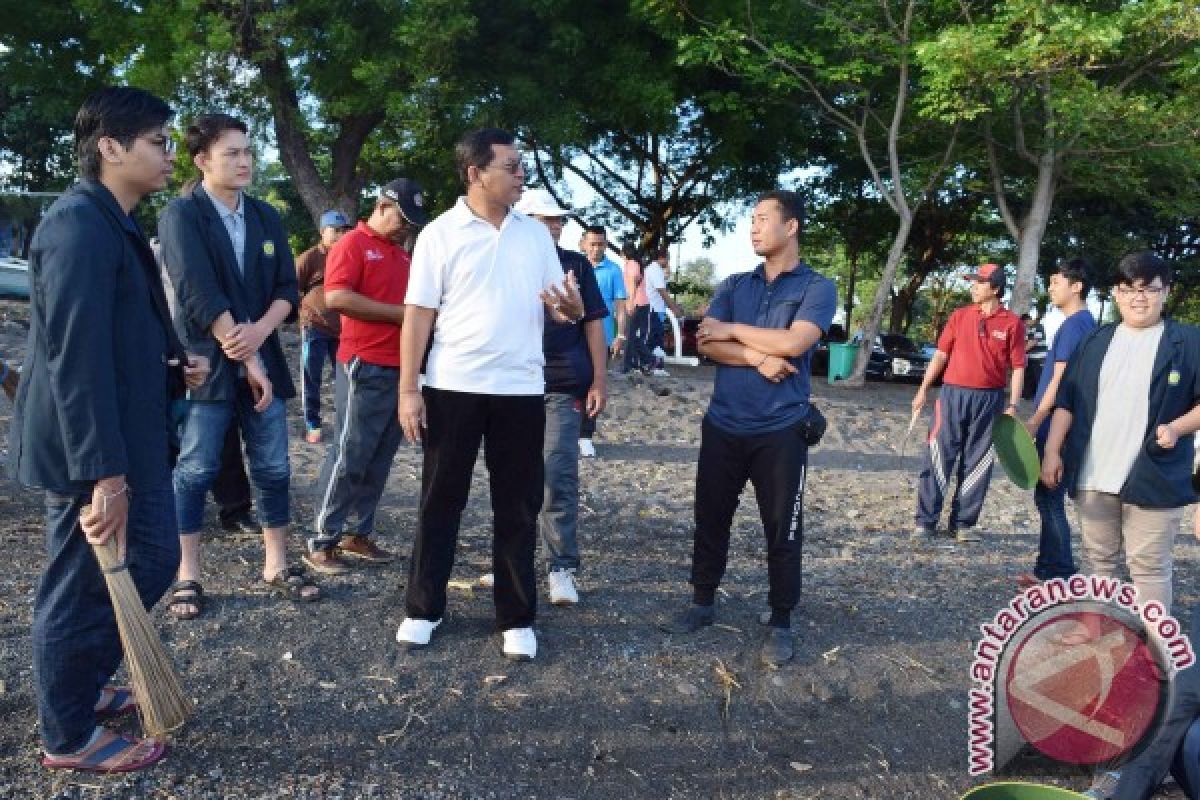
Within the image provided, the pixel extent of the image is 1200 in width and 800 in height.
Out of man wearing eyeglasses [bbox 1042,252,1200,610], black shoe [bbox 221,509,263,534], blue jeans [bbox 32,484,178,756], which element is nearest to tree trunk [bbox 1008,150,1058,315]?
man wearing eyeglasses [bbox 1042,252,1200,610]

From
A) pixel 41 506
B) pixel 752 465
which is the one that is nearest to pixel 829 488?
pixel 752 465

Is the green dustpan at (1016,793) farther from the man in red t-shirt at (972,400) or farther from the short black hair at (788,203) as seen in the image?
the man in red t-shirt at (972,400)

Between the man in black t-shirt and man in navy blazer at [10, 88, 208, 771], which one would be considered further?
the man in black t-shirt

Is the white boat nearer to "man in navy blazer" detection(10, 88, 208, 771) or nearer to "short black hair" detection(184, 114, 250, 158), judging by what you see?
"short black hair" detection(184, 114, 250, 158)

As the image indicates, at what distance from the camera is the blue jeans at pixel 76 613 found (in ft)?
8.97

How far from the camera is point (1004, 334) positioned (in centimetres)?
645

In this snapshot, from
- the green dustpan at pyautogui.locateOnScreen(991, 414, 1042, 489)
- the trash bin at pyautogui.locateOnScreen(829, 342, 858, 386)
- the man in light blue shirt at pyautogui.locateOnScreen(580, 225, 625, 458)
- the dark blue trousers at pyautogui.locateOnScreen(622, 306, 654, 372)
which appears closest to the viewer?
the green dustpan at pyautogui.locateOnScreen(991, 414, 1042, 489)

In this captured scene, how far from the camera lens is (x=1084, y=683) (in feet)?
8.18

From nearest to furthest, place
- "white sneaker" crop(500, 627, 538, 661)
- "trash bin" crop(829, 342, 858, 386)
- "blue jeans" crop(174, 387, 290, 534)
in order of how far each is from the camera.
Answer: "white sneaker" crop(500, 627, 538, 661)
"blue jeans" crop(174, 387, 290, 534)
"trash bin" crop(829, 342, 858, 386)

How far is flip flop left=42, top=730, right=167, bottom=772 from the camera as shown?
9.36 feet

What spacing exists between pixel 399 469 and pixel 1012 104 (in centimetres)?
1267

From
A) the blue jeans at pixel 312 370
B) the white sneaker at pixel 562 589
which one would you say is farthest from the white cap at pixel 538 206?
the blue jeans at pixel 312 370

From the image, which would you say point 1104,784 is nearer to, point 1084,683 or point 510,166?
point 1084,683

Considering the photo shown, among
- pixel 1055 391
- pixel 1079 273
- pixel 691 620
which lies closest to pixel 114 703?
pixel 691 620
